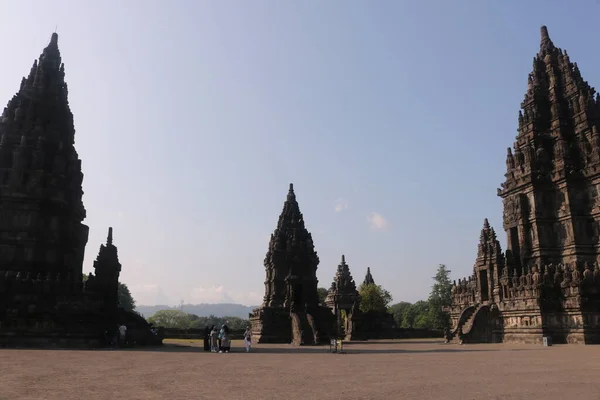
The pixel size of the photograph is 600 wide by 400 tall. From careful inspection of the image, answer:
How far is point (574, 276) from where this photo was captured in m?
33.9

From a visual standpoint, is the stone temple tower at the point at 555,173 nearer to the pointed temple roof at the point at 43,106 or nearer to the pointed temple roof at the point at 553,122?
the pointed temple roof at the point at 553,122

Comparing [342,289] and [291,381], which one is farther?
[342,289]

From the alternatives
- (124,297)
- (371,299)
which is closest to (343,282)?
(371,299)

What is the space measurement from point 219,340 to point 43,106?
77.5 ft

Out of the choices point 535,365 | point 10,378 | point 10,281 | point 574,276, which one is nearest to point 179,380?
point 10,378

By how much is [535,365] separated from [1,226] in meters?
31.7

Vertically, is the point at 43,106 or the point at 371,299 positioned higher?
the point at 43,106

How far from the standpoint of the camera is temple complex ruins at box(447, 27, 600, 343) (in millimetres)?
33906

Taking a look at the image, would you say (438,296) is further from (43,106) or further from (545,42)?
(43,106)

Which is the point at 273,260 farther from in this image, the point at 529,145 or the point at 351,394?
the point at 351,394

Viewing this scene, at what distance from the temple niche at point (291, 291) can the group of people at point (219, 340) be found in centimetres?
1145

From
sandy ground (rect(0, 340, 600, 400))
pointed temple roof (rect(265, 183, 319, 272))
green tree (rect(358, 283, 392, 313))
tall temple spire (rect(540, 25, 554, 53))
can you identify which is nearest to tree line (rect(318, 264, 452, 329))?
green tree (rect(358, 283, 392, 313))

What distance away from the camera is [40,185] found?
1271 inches

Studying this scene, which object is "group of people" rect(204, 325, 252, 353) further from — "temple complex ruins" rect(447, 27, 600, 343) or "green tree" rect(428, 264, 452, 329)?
"green tree" rect(428, 264, 452, 329)
